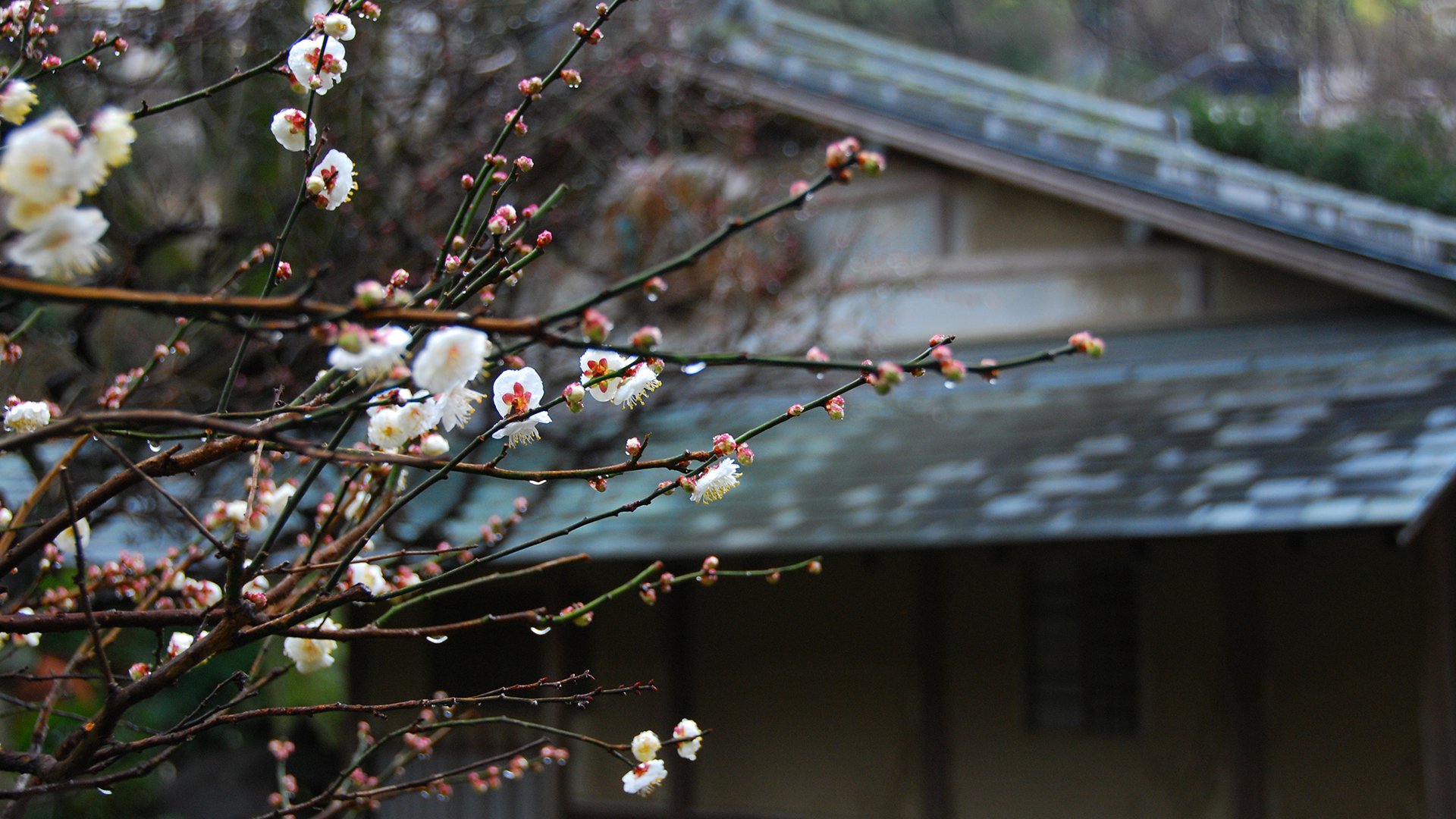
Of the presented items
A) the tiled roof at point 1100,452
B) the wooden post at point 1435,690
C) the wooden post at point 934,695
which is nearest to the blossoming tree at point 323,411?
the tiled roof at point 1100,452

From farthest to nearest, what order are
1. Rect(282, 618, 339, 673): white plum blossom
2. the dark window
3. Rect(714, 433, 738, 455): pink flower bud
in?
the dark window < Rect(282, 618, 339, 673): white plum blossom < Rect(714, 433, 738, 455): pink flower bud

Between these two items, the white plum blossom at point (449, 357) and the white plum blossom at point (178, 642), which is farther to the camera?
the white plum blossom at point (178, 642)

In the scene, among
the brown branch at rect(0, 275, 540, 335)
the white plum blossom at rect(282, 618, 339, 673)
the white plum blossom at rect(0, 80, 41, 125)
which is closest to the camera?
the brown branch at rect(0, 275, 540, 335)

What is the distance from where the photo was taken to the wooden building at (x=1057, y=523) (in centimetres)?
535

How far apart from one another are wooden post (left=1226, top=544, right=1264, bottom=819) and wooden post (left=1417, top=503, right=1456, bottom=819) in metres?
0.71

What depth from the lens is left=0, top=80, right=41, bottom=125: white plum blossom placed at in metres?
1.49

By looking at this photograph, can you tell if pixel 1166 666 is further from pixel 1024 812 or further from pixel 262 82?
pixel 262 82

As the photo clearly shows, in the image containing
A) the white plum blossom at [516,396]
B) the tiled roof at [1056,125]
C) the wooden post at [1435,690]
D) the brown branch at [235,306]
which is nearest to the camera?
the brown branch at [235,306]

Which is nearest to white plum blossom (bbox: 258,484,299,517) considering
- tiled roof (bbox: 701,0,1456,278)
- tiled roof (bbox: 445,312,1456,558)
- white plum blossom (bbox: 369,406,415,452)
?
white plum blossom (bbox: 369,406,415,452)

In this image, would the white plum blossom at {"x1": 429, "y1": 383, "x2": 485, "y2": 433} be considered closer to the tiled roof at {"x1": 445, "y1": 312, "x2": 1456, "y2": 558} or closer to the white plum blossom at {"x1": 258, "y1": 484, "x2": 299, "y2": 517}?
the white plum blossom at {"x1": 258, "y1": 484, "x2": 299, "y2": 517}

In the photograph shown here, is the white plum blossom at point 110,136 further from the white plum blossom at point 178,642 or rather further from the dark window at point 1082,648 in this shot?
the dark window at point 1082,648

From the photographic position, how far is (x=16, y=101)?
4.94 feet

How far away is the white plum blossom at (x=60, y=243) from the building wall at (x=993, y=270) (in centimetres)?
532

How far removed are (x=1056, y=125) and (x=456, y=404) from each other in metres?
6.18
